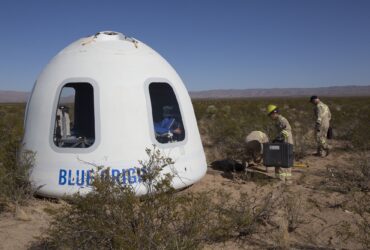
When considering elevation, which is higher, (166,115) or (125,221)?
(166,115)

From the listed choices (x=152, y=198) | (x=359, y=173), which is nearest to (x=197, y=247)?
(x=152, y=198)

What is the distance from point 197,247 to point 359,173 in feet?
17.8

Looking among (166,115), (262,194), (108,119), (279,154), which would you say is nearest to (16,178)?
(108,119)

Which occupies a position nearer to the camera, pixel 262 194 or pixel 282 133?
pixel 262 194

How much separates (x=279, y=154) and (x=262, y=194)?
0.92 meters

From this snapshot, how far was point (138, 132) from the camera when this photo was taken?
18.1 feet

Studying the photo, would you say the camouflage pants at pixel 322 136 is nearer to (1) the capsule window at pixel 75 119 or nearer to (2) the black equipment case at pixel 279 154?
(2) the black equipment case at pixel 279 154

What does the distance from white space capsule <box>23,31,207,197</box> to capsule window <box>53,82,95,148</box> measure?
2cm

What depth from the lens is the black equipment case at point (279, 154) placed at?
6969mm

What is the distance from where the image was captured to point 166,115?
6.73 m

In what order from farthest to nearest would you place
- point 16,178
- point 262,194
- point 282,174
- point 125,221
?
point 282,174
point 262,194
point 16,178
point 125,221

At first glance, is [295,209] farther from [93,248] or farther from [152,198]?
[93,248]

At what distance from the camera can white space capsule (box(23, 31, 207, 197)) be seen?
211 inches

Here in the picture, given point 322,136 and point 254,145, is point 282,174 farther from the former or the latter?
point 322,136
